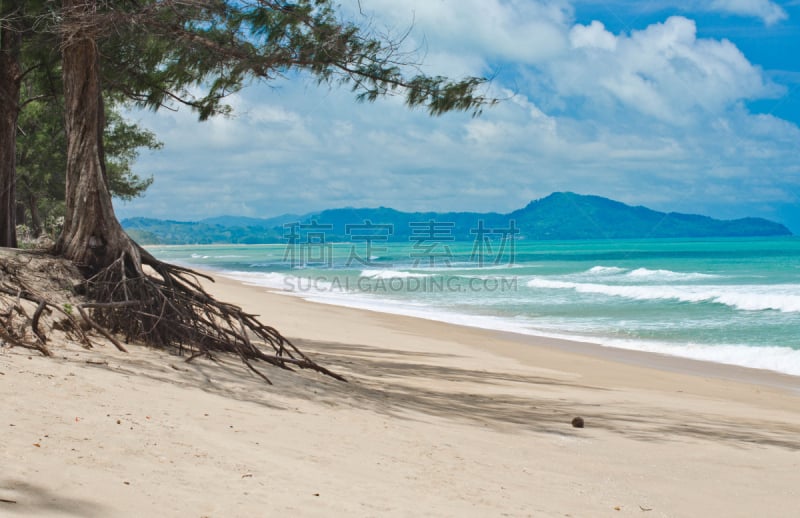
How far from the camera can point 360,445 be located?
5.10 meters

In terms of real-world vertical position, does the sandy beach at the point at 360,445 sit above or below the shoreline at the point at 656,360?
above

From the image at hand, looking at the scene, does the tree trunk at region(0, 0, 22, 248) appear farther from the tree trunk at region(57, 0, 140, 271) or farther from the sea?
the sea

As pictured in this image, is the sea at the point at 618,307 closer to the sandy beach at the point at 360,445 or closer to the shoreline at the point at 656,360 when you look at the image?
the shoreline at the point at 656,360

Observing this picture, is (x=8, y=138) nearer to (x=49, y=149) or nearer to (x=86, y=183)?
(x=86, y=183)

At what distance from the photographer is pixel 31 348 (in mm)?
5980

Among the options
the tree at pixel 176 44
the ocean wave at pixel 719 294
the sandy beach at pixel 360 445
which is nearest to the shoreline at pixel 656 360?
the sandy beach at pixel 360 445

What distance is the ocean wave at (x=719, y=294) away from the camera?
23.5m

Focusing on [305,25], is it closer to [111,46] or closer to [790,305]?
[111,46]

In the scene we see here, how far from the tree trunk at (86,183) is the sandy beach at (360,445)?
5.73 ft

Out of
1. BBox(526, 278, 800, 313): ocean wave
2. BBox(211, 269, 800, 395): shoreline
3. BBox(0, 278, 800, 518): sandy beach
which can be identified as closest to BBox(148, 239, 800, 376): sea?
BBox(526, 278, 800, 313): ocean wave

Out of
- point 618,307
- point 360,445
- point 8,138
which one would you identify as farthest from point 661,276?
point 360,445

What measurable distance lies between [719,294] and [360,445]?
24.1 metres

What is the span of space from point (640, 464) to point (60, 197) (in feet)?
82.7

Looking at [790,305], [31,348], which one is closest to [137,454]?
[31,348]
